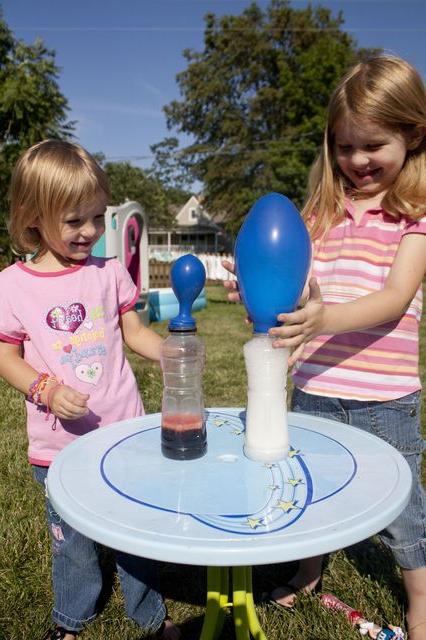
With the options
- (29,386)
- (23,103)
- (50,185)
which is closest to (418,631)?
(29,386)

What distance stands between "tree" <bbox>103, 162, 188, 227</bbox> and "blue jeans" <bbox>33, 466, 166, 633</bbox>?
125 ft

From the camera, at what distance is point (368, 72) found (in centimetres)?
162

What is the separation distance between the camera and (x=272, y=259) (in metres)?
1.18

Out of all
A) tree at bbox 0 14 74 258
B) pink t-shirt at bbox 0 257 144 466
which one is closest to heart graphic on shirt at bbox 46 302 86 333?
pink t-shirt at bbox 0 257 144 466

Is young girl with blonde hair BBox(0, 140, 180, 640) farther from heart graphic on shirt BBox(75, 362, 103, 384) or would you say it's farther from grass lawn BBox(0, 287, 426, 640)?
grass lawn BBox(0, 287, 426, 640)

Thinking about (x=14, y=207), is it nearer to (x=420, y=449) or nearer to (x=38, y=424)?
(x=38, y=424)

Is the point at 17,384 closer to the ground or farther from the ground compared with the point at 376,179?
closer to the ground

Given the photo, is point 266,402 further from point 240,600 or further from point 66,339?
point 66,339

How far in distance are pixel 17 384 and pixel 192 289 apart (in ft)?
1.93

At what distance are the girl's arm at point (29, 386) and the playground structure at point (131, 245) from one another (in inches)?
210

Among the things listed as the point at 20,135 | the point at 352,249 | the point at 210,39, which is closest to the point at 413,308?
the point at 352,249

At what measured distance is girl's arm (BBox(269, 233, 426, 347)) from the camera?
3.90 ft

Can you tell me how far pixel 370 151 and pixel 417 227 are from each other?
0.26m

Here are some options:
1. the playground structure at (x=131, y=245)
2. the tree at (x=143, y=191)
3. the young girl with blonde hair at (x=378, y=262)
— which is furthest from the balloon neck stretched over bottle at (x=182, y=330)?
the tree at (x=143, y=191)
